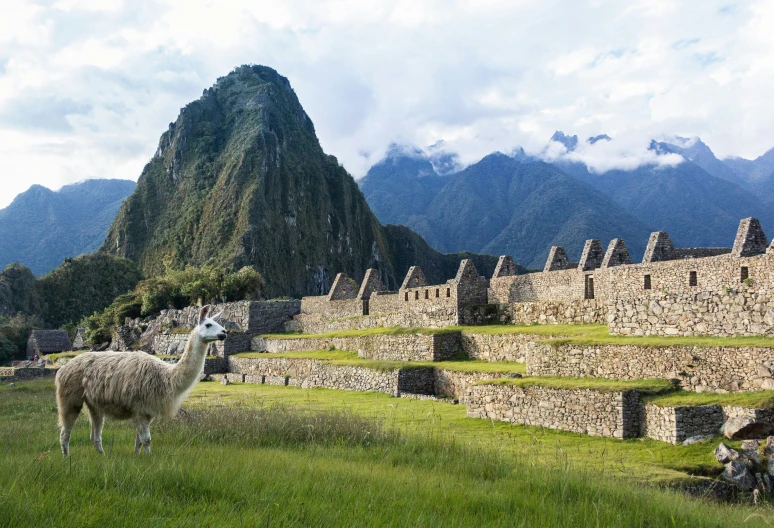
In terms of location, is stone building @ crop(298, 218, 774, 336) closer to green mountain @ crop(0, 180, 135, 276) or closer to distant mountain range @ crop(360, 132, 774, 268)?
distant mountain range @ crop(360, 132, 774, 268)

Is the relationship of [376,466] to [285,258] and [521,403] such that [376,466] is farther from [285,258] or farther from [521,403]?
[285,258]

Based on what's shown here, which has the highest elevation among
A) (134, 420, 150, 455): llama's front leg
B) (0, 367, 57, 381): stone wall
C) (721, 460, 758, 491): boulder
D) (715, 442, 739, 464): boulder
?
(134, 420, 150, 455): llama's front leg

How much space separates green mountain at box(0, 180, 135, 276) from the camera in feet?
472

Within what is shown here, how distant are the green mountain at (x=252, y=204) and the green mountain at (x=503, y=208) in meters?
24.5

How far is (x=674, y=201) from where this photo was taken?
6341 centimetres

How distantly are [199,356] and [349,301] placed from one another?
24156mm

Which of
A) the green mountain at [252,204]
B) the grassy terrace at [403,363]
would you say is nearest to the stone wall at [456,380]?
the grassy terrace at [403,363]

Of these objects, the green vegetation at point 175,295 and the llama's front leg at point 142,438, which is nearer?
the llama's front leg at point 142,438

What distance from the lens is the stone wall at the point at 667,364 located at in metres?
12.0

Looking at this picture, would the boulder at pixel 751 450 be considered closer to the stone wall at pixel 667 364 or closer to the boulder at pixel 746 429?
the boulder at pixel 746 429

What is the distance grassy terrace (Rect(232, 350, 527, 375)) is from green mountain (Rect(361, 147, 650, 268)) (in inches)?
1398

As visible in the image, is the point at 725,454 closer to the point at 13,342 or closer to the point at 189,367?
the point at 189,367

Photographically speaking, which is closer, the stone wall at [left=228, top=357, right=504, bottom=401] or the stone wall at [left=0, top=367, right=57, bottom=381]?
the stone wall at [left=228, top=357, right=504, bottom=401]

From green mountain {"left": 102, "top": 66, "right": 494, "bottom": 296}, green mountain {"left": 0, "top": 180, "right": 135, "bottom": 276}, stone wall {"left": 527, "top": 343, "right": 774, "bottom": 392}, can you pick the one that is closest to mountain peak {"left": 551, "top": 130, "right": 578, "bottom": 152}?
green mountain {"left": 102, "top": 66, "right": 494, "bottom": 296}
